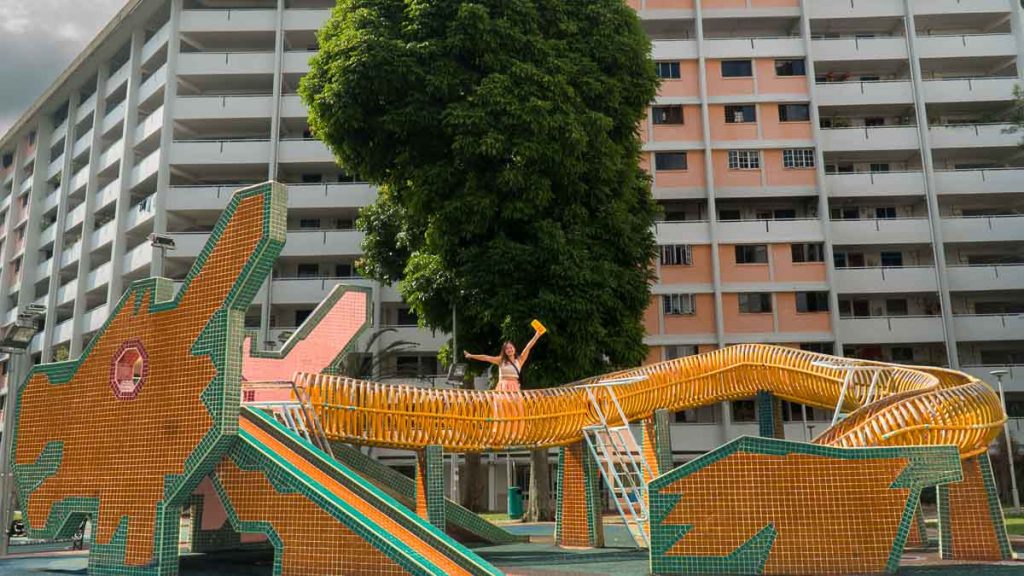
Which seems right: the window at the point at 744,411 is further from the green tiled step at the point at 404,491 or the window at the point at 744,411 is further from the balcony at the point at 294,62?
the balcony at the point at 294,62

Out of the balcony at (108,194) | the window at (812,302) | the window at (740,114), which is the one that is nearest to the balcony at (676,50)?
the window at (740,114)

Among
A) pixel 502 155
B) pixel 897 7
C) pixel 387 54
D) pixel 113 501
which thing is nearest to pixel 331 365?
pixel 113 501

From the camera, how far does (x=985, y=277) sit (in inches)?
1527

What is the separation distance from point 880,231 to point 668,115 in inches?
442

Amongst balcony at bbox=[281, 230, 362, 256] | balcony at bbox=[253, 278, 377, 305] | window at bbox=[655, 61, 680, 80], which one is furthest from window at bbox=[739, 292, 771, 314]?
balcony at bbox=[281, 230, 362, 256]

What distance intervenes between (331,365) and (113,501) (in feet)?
20.4

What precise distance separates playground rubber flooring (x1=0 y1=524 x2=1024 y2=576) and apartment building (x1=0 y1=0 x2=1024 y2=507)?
2306cm

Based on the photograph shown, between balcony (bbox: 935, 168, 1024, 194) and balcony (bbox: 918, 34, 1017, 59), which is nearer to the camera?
balcony (bbox: 935, 168, 1024, 194)

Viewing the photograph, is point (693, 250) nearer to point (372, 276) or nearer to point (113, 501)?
point (372, 276)

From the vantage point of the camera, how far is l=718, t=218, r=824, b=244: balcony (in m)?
38.8

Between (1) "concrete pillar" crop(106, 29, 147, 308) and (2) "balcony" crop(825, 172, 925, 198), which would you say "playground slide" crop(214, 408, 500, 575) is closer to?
(2) "balcony" crop(825, 172, 925, 198)

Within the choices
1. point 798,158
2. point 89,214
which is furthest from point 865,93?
point 89,214

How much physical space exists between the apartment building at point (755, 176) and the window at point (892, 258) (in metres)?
0.12

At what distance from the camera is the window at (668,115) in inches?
1597
